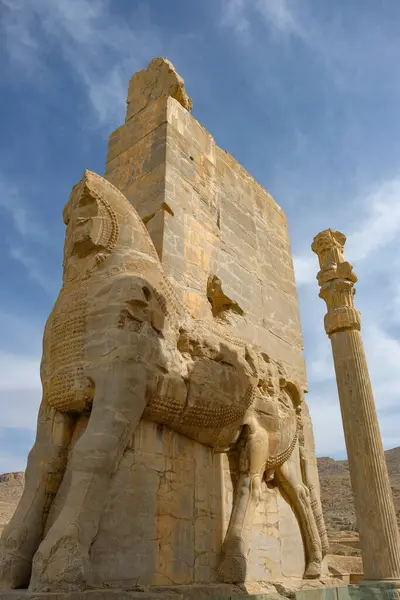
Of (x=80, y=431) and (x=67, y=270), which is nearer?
(x=80, y=431)

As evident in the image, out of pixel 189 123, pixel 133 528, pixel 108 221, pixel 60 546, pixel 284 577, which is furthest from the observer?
pixel 189 123

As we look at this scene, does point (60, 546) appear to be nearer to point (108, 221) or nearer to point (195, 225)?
point (108, 221)

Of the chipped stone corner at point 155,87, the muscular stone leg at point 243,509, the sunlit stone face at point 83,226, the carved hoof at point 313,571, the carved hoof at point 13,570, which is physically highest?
the chipped stone corner at point 155,87

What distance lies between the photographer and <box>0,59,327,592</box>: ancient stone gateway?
110 inches

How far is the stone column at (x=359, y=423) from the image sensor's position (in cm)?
639

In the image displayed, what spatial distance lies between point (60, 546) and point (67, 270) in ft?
6.08

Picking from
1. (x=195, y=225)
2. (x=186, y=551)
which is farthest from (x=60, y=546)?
(x=195, y=225)

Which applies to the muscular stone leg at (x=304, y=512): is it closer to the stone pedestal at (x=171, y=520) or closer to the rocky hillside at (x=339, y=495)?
the stone pedestal at (x=171, y=520)

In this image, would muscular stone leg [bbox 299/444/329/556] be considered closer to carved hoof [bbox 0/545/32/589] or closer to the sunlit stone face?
carved hoof [bbox 0/545/32/589]

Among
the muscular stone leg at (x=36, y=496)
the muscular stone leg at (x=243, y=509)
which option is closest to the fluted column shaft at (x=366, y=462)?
the muscular stone leg at (x=243, y=509)

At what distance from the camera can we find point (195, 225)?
4.70 metres

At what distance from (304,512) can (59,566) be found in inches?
103

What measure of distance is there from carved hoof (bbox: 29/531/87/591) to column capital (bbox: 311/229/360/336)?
5.89 m

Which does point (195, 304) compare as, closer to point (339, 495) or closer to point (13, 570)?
point (13, 570)
